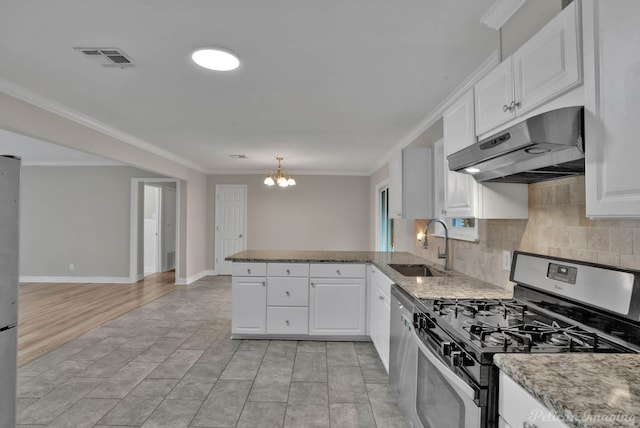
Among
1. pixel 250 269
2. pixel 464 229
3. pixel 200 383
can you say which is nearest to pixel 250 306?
pixel 250 269

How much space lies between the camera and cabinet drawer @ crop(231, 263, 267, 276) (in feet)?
11.8

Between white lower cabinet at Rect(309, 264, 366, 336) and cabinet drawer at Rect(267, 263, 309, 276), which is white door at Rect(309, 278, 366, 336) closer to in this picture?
white lower cabinet at Rect(309, 264, 366, 336)

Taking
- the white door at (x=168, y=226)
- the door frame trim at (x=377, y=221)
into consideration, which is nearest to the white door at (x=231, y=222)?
the white door at (x=168, y=226)

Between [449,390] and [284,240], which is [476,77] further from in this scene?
[284,240]

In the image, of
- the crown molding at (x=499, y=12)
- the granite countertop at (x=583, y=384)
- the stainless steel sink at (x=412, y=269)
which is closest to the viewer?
the granite countertop at (x=583, y=384)

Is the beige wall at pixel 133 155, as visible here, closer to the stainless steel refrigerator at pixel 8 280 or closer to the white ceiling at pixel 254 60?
the white ceiling at pixel 254 60

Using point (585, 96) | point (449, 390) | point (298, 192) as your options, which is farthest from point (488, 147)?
point (298, 192)

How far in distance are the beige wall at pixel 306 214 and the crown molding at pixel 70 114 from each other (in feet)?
8.09

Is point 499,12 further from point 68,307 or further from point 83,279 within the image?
point 83,279

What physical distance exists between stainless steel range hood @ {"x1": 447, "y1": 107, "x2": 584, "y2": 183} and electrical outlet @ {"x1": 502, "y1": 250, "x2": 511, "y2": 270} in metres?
0.59

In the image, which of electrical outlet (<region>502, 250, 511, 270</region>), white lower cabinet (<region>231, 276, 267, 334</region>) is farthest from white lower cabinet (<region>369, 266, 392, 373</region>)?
white lower cabinet (<region>231, 276, 267, 334</region>)

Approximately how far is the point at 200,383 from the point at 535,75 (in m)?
2.89

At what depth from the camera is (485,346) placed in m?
1.18

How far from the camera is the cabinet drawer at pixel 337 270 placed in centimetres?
353
